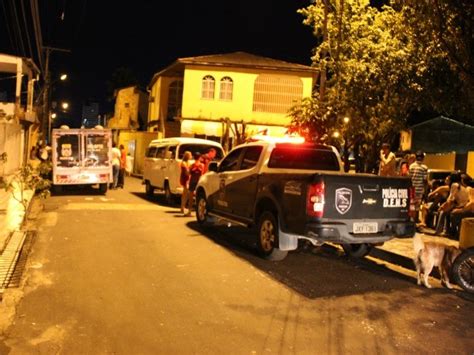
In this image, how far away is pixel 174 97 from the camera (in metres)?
33.3

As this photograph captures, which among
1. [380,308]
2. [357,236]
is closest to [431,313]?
[380,308]

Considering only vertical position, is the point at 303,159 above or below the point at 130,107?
below

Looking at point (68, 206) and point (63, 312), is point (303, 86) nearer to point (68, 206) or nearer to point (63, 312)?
point (68, 206)

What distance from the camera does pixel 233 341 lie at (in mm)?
5086

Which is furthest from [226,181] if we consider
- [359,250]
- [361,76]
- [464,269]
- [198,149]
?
[361,76]

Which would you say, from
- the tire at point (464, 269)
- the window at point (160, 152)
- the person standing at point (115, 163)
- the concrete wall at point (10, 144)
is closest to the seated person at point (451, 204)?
the tire at point (464, 269)

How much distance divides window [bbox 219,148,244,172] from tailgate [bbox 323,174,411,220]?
10.6 ft

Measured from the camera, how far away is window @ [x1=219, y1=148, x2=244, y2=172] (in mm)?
10688

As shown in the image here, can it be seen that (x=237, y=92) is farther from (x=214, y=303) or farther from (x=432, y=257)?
(x=214, y=303)

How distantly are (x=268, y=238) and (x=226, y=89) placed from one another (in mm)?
21410

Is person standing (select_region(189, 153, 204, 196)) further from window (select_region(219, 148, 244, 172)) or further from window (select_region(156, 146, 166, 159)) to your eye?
window (select_region(156, 146, 166, 159))

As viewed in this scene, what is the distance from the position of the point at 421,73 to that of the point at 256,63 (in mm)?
16646

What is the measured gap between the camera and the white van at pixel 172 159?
15.6 metres

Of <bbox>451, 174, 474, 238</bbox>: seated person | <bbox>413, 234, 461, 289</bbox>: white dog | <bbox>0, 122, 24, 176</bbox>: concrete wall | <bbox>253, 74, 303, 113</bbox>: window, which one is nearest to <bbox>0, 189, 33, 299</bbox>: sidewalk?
<bbox>413, 234, 461, 289</bbox>: white dog
